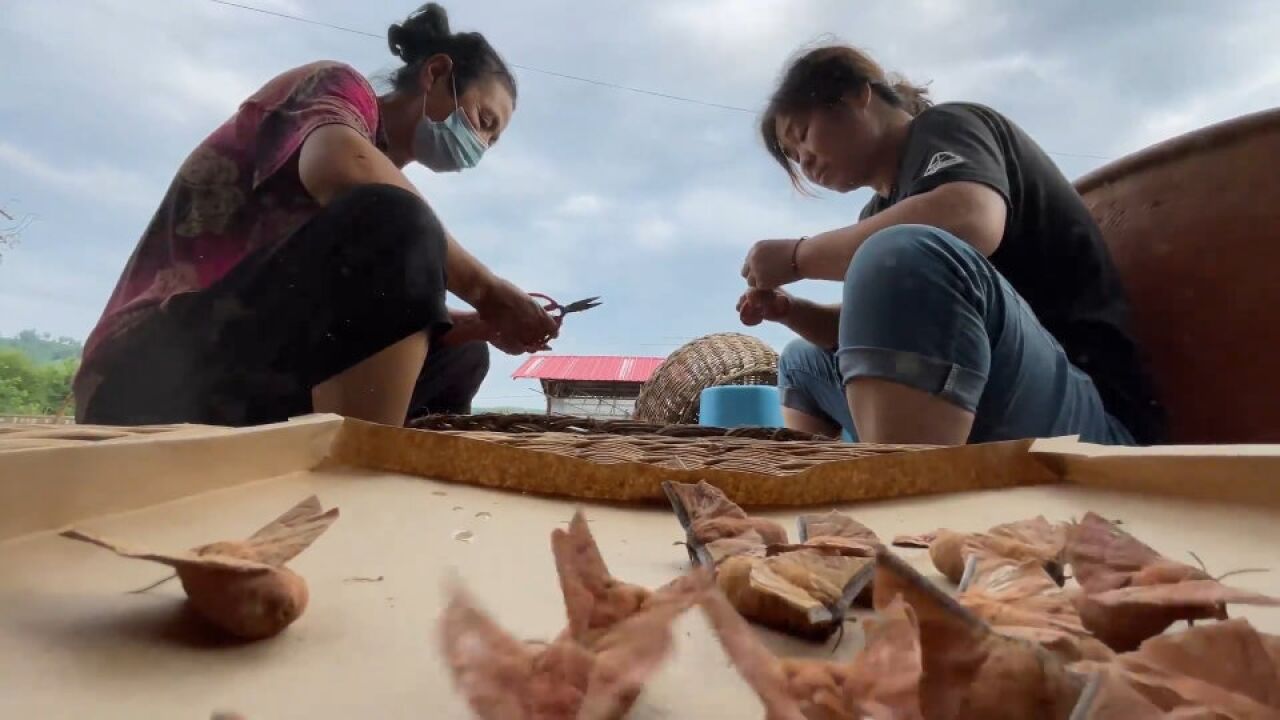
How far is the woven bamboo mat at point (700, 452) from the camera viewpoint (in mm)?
347

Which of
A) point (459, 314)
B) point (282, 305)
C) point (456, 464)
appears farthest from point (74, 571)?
point (459, 314)

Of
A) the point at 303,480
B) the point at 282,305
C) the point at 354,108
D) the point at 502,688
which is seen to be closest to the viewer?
the point at 502,688

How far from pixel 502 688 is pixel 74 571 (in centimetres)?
14

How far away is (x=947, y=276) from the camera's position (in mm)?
553

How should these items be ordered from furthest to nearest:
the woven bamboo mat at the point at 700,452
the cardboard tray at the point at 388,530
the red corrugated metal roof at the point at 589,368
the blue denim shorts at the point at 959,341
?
the red corrugated metal roof at the point at 589,368 → the blue denim shorts at the point at 959,341 → the woven bamboo mat at the point at 700,452 → the cardboard tray at the point at 388,530

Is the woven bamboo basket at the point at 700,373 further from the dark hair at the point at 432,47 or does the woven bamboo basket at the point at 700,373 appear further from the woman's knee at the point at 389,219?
the woman's knee at the point at 389,219

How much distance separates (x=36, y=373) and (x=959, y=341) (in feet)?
2.95

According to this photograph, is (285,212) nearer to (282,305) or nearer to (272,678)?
(282,305)

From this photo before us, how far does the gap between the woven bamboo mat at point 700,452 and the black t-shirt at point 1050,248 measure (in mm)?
351

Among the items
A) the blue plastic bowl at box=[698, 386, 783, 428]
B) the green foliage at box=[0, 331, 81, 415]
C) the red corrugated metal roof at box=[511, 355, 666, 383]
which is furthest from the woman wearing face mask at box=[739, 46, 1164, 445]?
the red corrugated metal roof at box=[511, 355, 666, 383]

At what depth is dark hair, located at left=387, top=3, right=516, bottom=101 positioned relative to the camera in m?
0.94

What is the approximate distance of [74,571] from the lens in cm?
19

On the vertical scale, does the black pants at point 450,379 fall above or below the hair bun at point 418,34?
below

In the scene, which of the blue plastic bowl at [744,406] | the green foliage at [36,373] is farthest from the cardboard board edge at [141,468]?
the blue plastic bowl at [744,406]
